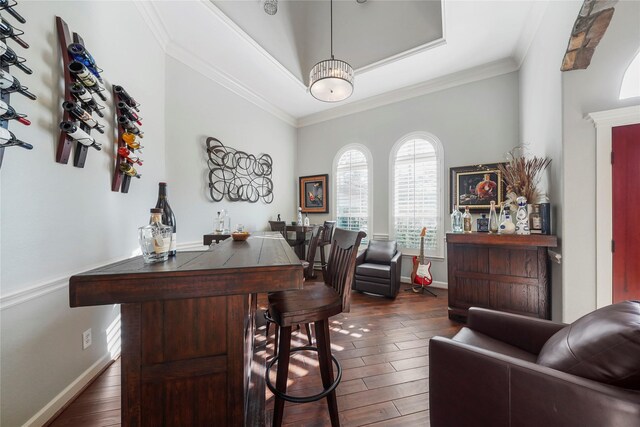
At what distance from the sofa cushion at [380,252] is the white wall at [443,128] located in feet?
1.56

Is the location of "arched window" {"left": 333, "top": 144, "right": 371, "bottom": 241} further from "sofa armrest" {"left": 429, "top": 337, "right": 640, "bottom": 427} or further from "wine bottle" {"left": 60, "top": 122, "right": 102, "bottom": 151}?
"wine bottle" {"left": 60, "top": 122, "right": 102, "bottom": 151}

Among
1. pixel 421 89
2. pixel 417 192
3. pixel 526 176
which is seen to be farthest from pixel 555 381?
pixel 421 89

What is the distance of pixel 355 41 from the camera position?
3670mm

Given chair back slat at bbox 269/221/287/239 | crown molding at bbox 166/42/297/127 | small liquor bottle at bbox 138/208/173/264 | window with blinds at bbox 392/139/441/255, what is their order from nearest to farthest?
1. small liquor bottle at bbox 138/208/173/264
2. crown molding at bbox 166/42/297/127
3. window with blinds at bbox 392/139/441/255
4. chair back slat at bbox 269/221/287/239

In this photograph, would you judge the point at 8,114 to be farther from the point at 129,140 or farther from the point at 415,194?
the point at 415,194

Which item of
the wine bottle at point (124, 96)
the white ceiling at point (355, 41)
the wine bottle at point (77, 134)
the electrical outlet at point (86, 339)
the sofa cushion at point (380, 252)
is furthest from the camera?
the sofa cushion at point (380, 252)

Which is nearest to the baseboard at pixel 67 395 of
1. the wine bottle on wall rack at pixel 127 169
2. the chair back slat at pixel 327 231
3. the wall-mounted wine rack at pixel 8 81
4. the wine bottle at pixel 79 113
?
the wall-mounted wine rack at pixel 8 81

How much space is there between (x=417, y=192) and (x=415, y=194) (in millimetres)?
47

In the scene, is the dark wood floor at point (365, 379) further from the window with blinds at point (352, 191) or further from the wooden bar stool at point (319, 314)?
the window with blinds at point (352, 191)

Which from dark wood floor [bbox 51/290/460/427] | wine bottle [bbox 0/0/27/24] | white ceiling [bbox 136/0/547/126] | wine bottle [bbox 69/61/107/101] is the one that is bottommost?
dark wood floor [bbox 51/290/460/427]

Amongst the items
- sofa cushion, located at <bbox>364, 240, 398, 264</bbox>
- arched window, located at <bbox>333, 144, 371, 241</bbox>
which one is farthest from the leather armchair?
arched window, located at <bbox>333, 144, 371, 241</bbox>

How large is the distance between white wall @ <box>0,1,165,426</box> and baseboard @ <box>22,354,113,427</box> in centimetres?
3

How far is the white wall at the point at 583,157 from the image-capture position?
1.86 metres

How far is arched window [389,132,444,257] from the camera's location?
3877mm
